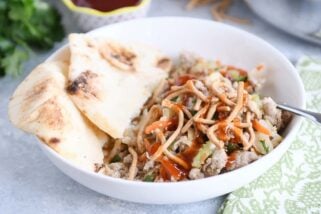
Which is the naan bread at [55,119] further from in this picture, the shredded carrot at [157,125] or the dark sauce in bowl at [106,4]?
the dark sauce in bowl at [106,4]

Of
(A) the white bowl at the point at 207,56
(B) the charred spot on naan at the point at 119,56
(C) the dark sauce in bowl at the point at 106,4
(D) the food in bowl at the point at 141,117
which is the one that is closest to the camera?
(A) the white bowl at the point at 207,56

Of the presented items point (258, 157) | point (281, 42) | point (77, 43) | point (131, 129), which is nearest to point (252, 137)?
point (258, 157)

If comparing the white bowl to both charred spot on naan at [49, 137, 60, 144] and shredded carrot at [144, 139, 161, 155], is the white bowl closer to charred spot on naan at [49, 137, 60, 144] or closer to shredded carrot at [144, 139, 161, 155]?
charred spot on naan at [49, 137, 60, 144]

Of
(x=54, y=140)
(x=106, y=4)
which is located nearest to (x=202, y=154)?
(x=54, y=140)

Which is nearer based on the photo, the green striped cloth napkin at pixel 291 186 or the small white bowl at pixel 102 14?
the green striped cloth napkin at pixel 291 186

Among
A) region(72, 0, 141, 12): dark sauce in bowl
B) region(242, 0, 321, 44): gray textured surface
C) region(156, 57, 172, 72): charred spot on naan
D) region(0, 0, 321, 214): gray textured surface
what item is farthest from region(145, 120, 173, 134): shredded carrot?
region(72, 0, 141, 12): dark sauce in bowl

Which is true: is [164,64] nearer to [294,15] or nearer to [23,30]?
[294,15]

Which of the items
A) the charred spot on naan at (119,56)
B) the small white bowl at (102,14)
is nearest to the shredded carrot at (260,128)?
the charred spot on naan at (119,56)

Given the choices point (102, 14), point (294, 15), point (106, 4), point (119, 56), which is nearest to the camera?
point (119, 56)
